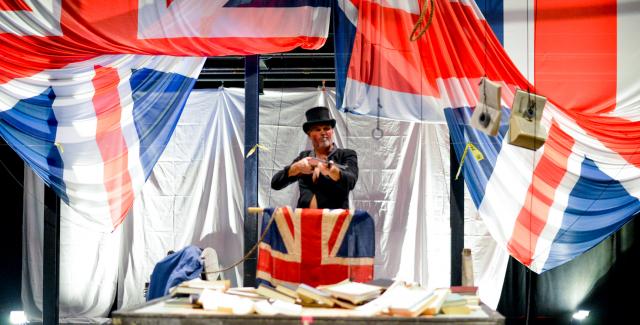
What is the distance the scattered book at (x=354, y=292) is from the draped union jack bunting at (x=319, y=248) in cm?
76

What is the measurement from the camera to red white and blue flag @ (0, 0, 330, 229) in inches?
192

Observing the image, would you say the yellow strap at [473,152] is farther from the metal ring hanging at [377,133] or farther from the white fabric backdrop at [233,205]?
the white fabric backdrop at [233,205]

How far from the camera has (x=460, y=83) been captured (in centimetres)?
464

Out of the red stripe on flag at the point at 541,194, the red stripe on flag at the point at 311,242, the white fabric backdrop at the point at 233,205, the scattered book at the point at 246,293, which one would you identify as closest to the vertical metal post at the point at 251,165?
the white fabric backdrop at the point at 233,205

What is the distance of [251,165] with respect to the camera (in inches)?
203

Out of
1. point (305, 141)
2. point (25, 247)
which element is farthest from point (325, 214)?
point (25, 247)

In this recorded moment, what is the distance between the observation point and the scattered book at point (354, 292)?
120 inches

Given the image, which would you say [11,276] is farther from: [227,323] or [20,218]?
[227,323]

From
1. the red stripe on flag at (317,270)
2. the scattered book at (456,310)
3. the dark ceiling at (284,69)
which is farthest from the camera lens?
the dark ceiling at (284,69)

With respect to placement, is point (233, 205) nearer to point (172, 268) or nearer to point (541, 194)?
point (172, 268)

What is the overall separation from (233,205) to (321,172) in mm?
1970

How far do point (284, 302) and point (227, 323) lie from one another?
29 cm

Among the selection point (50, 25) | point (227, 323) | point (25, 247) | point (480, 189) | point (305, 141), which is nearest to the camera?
point (227, 323)

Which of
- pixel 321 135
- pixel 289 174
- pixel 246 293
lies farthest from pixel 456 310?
pixel 321 135
